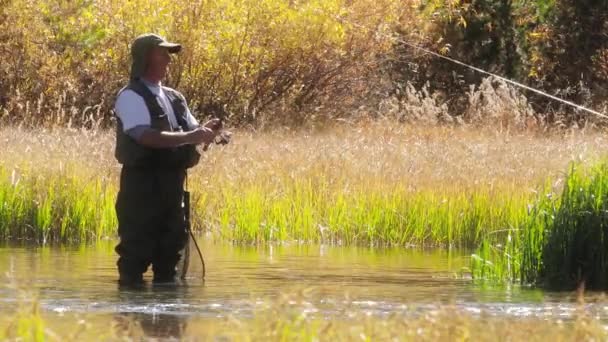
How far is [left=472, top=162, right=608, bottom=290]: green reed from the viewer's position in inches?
390

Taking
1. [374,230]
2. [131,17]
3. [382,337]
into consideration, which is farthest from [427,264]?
[131,17]

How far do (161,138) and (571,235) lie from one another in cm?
271

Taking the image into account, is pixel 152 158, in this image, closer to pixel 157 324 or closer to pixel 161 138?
pixel 161 138

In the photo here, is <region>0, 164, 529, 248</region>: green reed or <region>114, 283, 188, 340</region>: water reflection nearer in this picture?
<region>114, 283, 188, 340</region>: water reflection

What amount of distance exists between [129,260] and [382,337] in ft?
14.6

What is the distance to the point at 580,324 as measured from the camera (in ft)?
16.2

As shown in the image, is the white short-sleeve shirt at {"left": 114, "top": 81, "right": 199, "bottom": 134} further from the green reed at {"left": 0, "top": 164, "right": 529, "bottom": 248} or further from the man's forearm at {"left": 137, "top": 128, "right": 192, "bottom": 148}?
the green reed at {"left": 0, "top": 164, "right": 529, "bottom": 248}

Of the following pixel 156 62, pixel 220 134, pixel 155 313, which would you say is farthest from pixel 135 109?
pixel 155 313

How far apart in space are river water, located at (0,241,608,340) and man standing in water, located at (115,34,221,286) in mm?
250

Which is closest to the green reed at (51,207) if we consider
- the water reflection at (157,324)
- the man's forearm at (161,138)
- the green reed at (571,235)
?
the green reed at (571,235)

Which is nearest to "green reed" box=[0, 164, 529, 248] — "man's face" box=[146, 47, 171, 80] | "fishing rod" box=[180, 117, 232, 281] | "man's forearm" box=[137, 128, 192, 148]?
"fishing rod" box=[180, 117, 232, 281]

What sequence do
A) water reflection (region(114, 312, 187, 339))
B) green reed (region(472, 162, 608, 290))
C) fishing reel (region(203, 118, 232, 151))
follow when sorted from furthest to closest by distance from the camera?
green reed (region(472, 162, 608, 290)) < fishing reel (region(203, 118, 232, 151)) < water reflection (region(114, 312, 187, 339))

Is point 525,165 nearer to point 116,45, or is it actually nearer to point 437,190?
point 437,190

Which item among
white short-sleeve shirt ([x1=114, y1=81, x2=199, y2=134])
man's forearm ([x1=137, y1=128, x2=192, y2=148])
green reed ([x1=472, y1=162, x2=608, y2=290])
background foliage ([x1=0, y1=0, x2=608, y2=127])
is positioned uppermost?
background foliage ([x1=0, y1=0, x2=608, y2=127])
